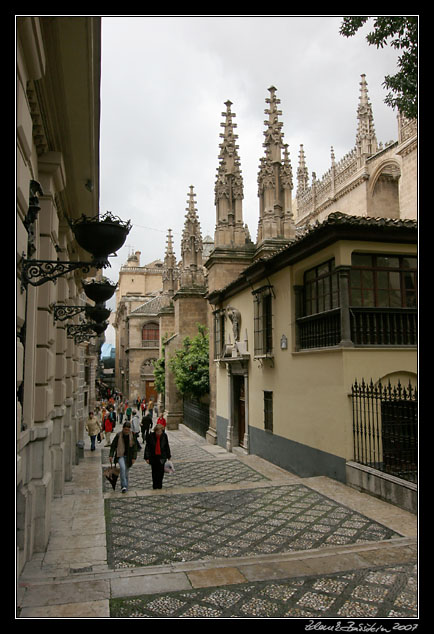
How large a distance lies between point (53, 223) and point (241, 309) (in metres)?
11.5

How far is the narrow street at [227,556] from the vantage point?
450 cm

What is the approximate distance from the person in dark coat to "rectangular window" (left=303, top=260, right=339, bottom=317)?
458cm

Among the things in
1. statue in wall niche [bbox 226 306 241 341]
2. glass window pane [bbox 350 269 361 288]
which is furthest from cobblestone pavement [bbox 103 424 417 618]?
statue in wall niche [bbox 226 306 241 341]

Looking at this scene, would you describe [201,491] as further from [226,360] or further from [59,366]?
[226,360]

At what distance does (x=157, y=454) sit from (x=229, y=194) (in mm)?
15701

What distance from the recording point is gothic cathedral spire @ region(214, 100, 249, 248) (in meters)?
22.2

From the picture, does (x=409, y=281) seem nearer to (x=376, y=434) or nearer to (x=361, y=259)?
(x=361, y=259)

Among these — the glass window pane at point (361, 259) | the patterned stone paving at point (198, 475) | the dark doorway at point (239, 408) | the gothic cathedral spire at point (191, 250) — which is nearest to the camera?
the glass window pane at point (361, 259)

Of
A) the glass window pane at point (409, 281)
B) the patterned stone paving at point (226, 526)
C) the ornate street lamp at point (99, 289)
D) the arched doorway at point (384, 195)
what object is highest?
the arched doorway at point (384, 195)

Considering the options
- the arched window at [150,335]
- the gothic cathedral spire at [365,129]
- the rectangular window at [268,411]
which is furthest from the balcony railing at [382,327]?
the arched window at [150,335]

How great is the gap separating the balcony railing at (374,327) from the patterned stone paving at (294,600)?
547cm

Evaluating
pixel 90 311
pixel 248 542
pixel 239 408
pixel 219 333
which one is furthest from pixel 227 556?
pixel 219 333

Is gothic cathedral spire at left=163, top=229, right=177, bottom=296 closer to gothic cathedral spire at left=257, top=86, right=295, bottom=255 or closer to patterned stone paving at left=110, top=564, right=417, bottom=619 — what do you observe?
gothic cathedral spire at left=257, top=86, right=295, bottom=255

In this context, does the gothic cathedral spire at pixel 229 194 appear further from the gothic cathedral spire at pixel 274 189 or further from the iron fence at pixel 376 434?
the iron fence at pixel 376 434
